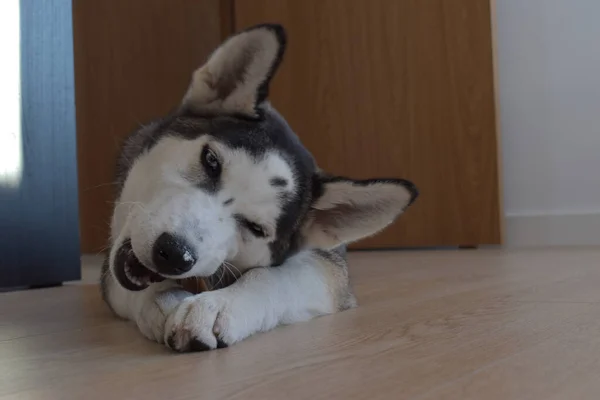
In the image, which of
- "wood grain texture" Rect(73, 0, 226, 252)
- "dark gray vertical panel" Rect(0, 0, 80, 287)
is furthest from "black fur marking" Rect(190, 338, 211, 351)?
"wood grain texture" Rect(73, 0, 226, 252)

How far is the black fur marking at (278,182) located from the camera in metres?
1.64

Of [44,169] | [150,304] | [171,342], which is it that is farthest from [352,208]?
[44,169]

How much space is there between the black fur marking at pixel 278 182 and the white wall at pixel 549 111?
3.40 meters

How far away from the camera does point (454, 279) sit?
106 inches

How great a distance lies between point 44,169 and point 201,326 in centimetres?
173

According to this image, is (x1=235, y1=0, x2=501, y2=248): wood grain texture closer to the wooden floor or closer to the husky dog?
the wooden floor

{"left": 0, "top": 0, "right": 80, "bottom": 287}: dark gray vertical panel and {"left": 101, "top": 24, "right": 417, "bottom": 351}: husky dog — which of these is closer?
{"left": 101, "top": 24, "right": 417, "bottom": 351}: husky dog

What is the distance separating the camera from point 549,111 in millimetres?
4699

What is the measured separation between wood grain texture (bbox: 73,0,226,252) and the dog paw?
14.6 ft

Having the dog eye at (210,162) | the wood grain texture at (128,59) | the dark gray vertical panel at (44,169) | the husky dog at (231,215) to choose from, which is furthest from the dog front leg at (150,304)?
the wood grain texture at (128,59)

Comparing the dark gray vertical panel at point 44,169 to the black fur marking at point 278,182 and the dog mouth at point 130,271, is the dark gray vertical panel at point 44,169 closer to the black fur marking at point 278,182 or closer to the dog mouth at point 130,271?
the dog mouth at point 130,271

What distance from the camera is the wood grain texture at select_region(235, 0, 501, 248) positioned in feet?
15.0

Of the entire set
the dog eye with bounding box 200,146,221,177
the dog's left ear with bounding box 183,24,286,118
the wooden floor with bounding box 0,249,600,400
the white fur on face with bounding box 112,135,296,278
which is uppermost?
the dog's left ear with bounding box 183,24,286,118

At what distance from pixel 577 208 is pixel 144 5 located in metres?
3.47
